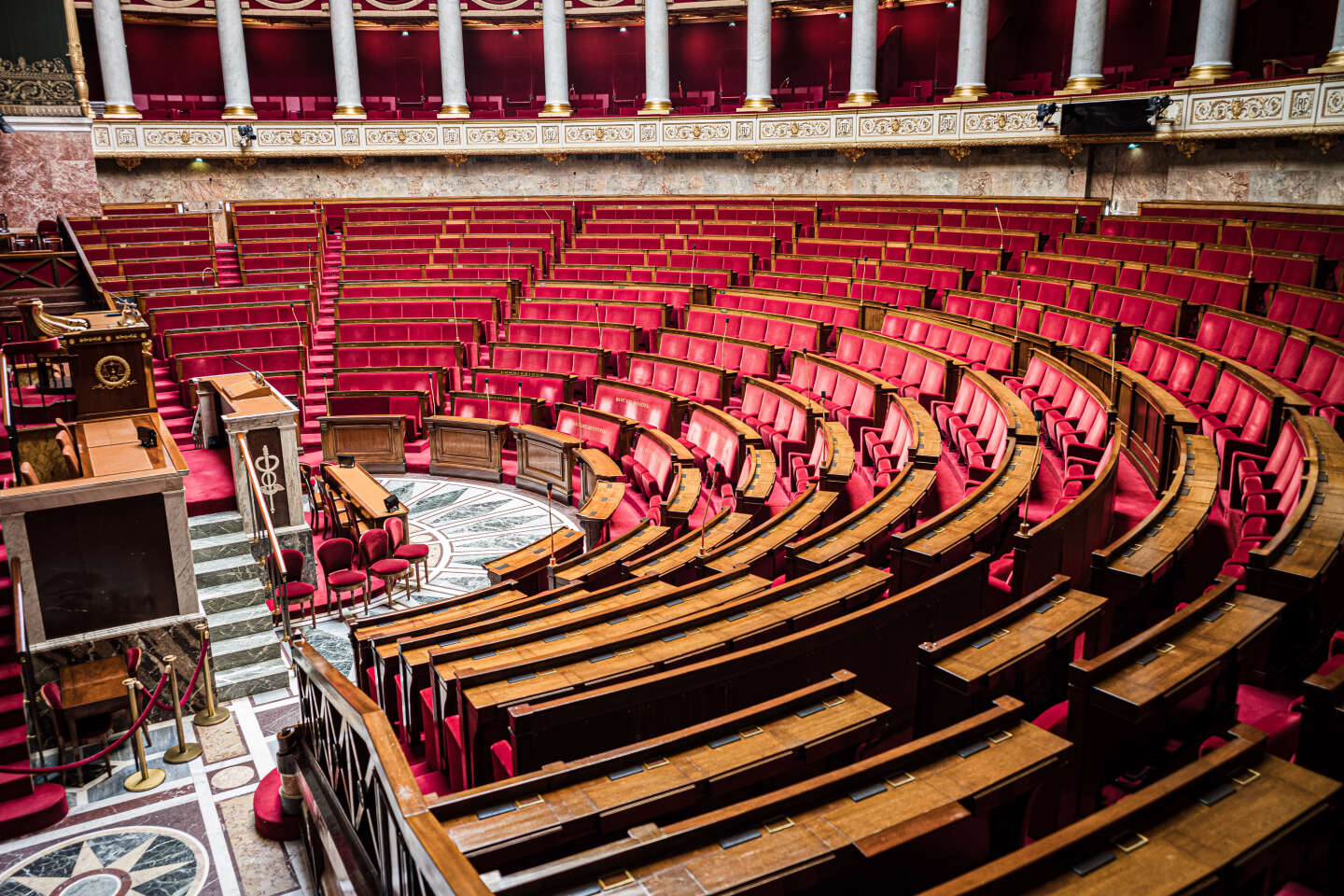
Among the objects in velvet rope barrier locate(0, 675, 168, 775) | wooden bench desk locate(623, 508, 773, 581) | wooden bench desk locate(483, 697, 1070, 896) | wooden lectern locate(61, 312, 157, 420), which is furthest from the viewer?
wooden lectern locate(61, 312, 157, 420)

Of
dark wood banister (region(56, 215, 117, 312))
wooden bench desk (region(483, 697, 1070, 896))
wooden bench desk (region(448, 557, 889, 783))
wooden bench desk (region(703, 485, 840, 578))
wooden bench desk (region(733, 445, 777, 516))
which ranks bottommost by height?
wooden bench desk (region(733, 445, 777, 516))

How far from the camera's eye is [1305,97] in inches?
387

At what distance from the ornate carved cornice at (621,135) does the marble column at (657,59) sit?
0.45m

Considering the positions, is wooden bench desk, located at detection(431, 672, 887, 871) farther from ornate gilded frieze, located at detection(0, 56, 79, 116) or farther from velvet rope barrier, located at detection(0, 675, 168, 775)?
ornate gilded frieze, located at detection(0, 56, 79, 116)

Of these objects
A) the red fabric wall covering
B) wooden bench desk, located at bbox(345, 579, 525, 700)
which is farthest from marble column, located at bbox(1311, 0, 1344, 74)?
wooden bench desk, located at bbox(345, 579, 525, 700)

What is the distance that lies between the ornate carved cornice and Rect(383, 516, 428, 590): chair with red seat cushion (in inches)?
396

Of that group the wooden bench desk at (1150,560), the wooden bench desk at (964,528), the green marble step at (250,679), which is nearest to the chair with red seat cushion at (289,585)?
the green marble step at (250,679)

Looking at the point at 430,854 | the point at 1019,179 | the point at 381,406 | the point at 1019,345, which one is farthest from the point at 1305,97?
the point at 430,854

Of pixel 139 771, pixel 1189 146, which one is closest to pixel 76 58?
pixel 139 771

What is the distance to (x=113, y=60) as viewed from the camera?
49.8ft

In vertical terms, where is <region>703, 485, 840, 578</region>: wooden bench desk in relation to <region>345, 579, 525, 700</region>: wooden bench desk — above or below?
above

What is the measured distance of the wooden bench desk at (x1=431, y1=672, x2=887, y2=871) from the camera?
6.98 feet

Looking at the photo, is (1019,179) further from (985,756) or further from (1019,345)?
(985,756)

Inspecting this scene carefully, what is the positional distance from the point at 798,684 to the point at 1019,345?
5.00 meters
